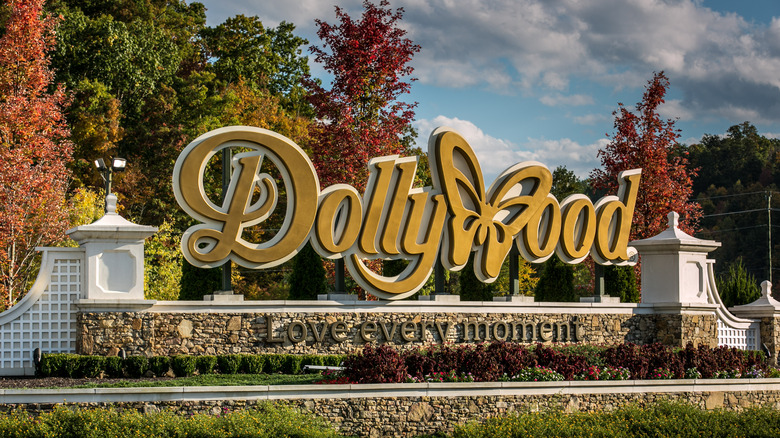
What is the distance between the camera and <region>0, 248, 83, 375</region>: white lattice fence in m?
20.2

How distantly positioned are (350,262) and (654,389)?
838cm

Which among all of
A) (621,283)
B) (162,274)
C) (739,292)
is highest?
(162,274)

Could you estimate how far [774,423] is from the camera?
738 inches

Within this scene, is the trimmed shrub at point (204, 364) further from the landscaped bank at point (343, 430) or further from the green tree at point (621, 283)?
the green tree at point (621, 283)

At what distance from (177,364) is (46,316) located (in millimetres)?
3403

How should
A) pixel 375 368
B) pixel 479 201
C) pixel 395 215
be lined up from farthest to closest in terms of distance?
pixel 479 201
pixel 395 215
pixel 375 368

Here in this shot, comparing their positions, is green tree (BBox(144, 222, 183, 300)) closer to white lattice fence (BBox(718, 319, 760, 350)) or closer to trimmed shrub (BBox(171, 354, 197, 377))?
trimmed shrub (BBox(171, 354, 197, 377))

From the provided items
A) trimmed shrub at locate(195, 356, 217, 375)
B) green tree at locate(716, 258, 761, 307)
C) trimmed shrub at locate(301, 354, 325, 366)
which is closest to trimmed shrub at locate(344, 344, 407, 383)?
trimmed shrub at locate(301, 354, 325, 366)

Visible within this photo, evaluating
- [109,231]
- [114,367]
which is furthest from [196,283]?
[114,367]

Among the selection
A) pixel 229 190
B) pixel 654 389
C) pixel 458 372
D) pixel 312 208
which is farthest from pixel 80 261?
pixel 654 389

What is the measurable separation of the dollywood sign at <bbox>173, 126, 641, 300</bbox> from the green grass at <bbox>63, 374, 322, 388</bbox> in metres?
3.08

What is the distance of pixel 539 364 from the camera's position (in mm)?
21047

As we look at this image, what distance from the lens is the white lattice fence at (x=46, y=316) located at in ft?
66.3

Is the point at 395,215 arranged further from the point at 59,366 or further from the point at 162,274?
the point at 162,274
